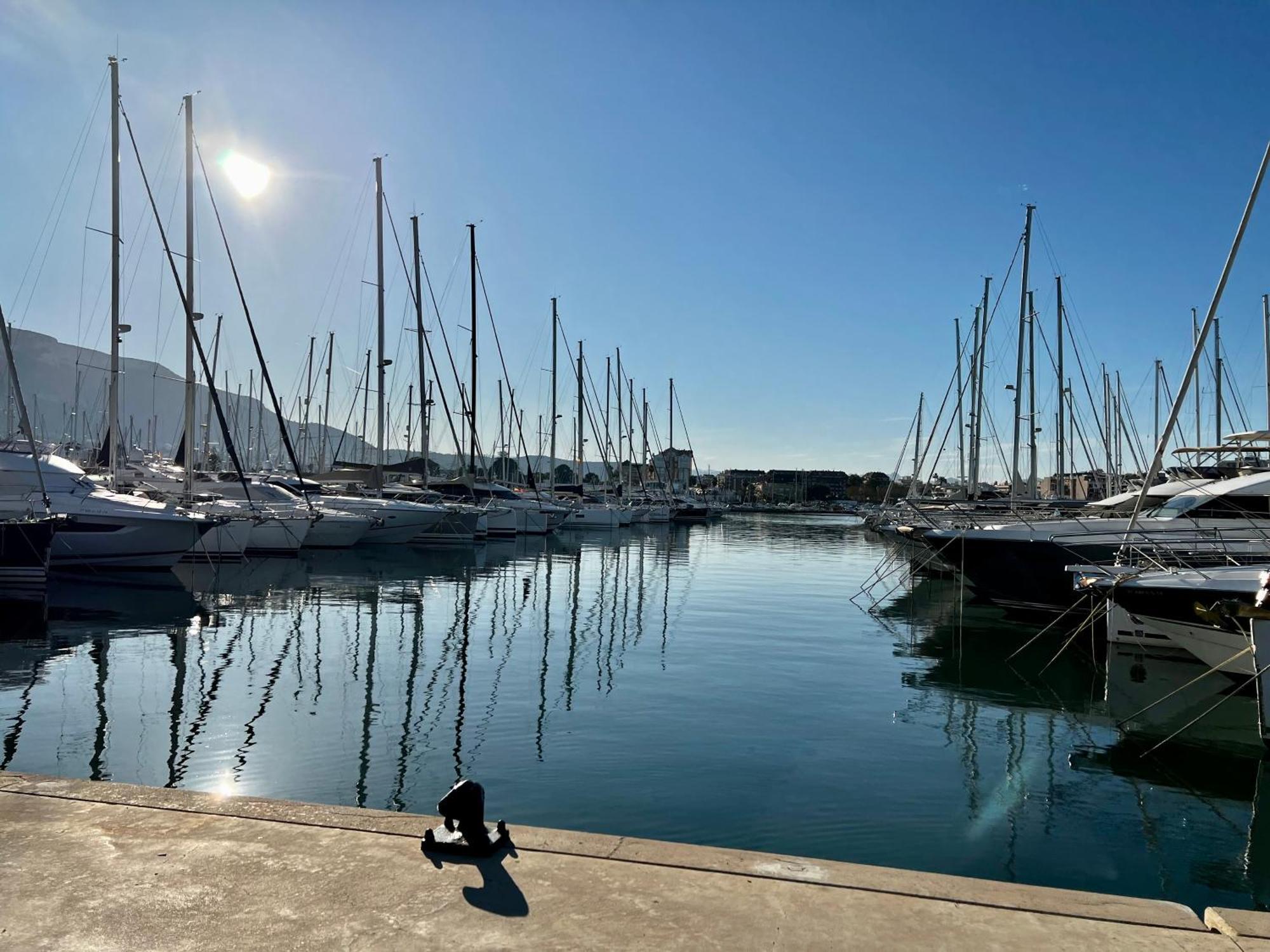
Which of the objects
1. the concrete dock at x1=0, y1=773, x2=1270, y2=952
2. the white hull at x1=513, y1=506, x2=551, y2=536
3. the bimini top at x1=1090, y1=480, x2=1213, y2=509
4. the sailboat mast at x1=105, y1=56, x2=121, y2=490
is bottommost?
the concrete dock at x1=0, y1=773, x2=1270, y2=952

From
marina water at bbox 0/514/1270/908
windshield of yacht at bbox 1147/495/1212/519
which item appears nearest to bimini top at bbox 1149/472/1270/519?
windshield of yacht at bbox 1147/495/1212/519

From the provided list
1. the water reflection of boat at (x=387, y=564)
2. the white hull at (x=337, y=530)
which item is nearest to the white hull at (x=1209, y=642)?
the water reflection of boat at (x=387, y=564)

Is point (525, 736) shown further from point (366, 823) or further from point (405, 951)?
point (405, 951)

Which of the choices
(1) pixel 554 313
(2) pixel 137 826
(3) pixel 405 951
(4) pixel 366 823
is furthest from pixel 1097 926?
(1) pixel 554 313

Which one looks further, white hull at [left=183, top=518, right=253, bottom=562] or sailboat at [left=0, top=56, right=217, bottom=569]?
white hull at [left=183, top=518, right=253, bottom=562]

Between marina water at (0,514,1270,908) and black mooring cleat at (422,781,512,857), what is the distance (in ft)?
10.3

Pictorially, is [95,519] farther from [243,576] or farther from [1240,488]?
[1240,488]

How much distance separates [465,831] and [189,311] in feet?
94.6

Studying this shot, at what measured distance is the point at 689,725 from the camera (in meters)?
11.8

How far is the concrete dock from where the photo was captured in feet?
13.2

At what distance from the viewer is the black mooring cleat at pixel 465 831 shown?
485cm

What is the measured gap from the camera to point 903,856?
7625 mm

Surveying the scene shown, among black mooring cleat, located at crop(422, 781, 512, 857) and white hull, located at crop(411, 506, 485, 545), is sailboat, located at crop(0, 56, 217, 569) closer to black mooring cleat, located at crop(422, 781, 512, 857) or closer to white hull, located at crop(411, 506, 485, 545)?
white hull, located at crop(411, 506, 485, 545)

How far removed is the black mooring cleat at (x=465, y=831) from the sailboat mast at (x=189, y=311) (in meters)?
27.2
